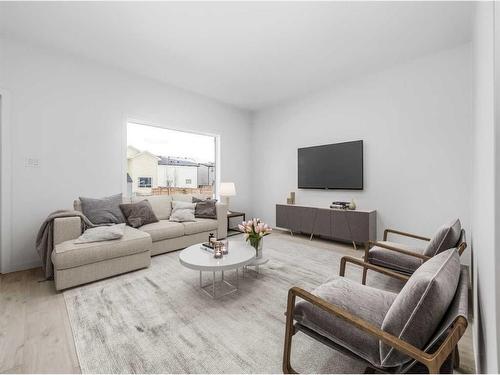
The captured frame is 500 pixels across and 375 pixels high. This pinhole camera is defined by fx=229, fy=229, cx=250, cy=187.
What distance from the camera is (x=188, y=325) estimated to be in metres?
1.78

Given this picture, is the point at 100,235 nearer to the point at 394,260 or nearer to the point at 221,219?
the point at 221,219

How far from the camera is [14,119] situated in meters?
2.89

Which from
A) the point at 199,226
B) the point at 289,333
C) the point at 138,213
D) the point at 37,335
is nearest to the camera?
the point at 289,333

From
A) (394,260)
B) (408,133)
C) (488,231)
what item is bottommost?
(394,260)

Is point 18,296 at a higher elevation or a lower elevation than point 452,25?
lower

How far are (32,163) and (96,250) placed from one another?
164cm

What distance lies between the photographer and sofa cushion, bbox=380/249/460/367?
93cm

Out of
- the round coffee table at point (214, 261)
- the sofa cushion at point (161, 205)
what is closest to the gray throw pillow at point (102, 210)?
the sofa cushion at point (161, 205)

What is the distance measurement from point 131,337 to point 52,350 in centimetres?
48

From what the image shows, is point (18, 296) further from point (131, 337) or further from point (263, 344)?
point (263, 344)

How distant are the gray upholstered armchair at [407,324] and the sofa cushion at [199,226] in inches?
106

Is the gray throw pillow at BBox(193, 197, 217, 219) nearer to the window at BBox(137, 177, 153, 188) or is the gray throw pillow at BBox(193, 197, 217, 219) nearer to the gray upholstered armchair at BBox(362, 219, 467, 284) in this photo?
the window at BBox(137, 177, 153, 188)

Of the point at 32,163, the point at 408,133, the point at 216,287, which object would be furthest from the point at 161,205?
the point at 408,133

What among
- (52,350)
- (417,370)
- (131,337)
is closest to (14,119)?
(52,350)
